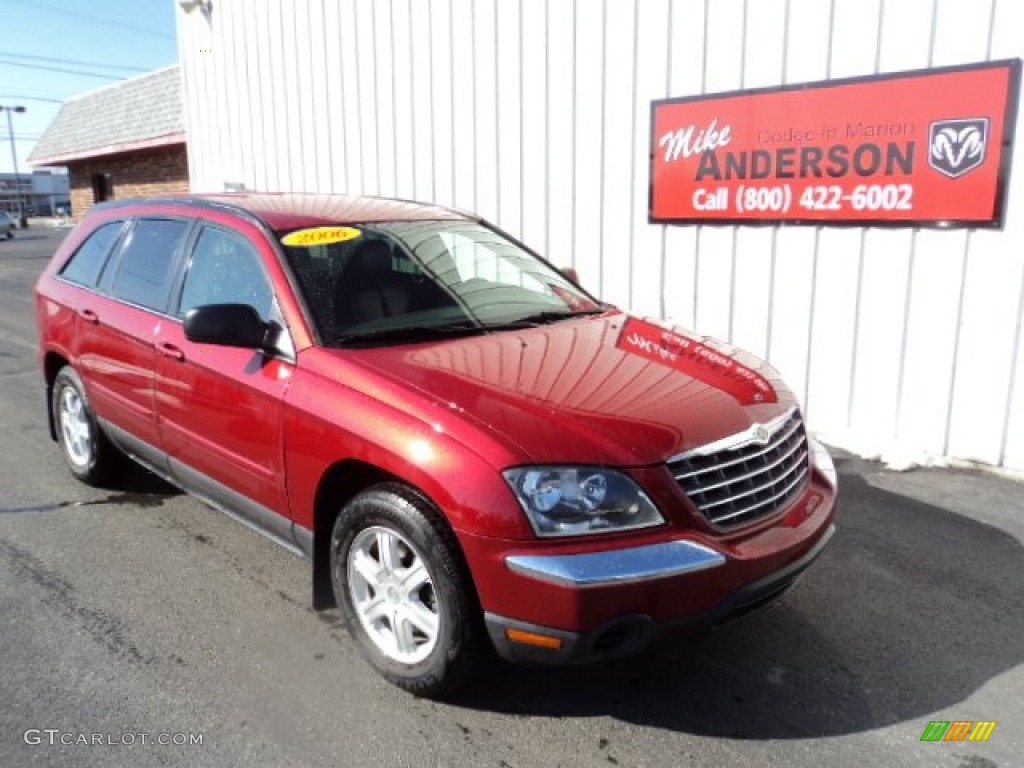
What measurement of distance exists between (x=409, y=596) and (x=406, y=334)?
1.03 metres

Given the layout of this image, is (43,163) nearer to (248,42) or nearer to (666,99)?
(248,42)

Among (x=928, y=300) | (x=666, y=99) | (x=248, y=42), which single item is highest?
(x=248, y=42)

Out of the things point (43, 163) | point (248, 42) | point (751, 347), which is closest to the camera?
point (751, 347)

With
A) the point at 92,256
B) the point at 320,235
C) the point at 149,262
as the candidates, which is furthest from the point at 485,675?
the point at 92,256

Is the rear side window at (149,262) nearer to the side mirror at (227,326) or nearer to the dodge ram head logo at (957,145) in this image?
the side mirror at (227,326)

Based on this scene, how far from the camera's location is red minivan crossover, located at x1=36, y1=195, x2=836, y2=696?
2467 mm

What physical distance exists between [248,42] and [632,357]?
8.86 meters

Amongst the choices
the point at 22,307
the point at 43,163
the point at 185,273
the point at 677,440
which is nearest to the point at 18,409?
the point at 185,273

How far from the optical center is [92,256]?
484 centimetres

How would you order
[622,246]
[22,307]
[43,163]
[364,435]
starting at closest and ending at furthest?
[364,435], [622,246], [22,307], [43,163]

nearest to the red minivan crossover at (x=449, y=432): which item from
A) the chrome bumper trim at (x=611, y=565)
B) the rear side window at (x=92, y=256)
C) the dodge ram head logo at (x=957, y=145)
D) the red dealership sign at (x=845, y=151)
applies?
the chrome bumper trim at (x=611, y=565)

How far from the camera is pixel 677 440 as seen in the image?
262 centimetres

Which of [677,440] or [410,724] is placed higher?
[677,440]

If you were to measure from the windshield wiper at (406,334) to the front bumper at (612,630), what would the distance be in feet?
3.87
